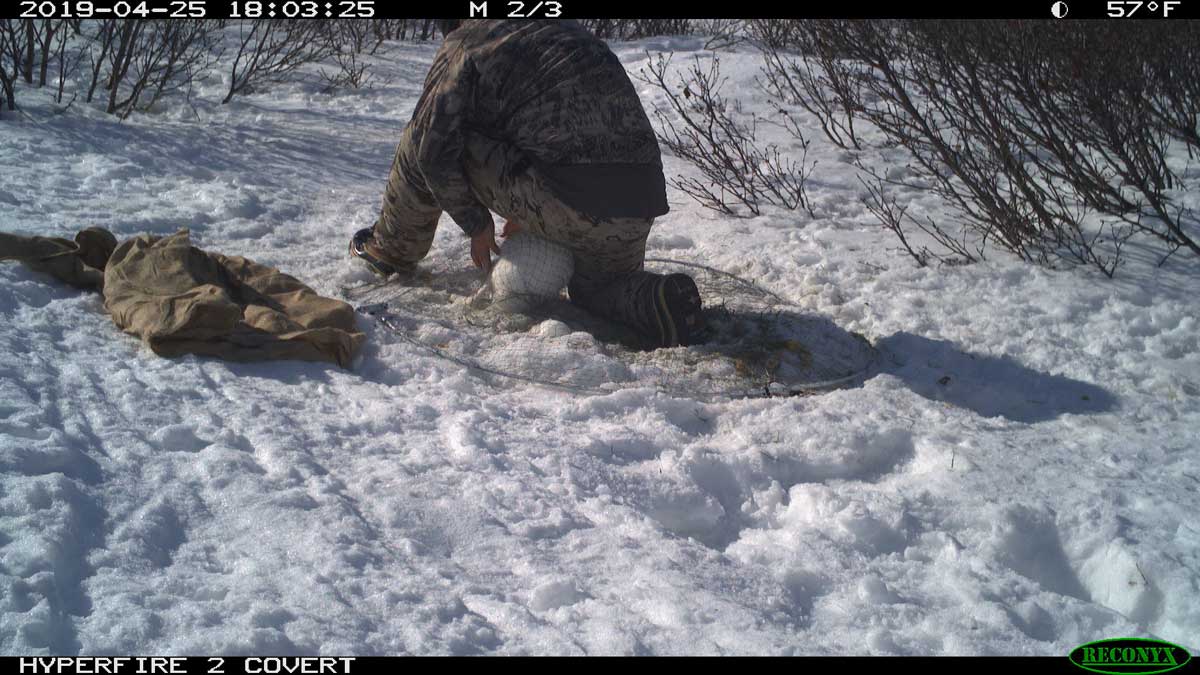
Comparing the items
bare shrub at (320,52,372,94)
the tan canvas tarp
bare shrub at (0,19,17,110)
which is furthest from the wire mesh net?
bare shrub at (320,52,372,94)

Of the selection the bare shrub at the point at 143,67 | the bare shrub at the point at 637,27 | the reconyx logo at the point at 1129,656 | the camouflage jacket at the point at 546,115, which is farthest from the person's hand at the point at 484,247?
the bare shrub at the point at 637,27

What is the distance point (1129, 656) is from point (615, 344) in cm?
217

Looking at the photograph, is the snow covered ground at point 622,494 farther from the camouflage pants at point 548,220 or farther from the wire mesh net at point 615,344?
the camouflage pants at point 548,220

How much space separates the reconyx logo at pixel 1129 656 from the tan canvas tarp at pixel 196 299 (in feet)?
8.58

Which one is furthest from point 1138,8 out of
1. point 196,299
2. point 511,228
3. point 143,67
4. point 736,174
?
point 143,67

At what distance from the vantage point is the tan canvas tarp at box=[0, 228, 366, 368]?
3.52 meters

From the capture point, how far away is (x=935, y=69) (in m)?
6.18

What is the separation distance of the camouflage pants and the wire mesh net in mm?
144

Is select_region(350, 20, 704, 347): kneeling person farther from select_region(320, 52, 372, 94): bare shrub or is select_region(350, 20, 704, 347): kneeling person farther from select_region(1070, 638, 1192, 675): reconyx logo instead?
select_region(320, 52, 372, 94): bare shrub

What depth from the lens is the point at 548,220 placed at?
3934mm

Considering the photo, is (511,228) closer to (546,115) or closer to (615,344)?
(546,115)

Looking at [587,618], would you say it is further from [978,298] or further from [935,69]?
[935,69]

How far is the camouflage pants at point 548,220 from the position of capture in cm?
386

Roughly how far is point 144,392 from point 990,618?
2.67 metres
